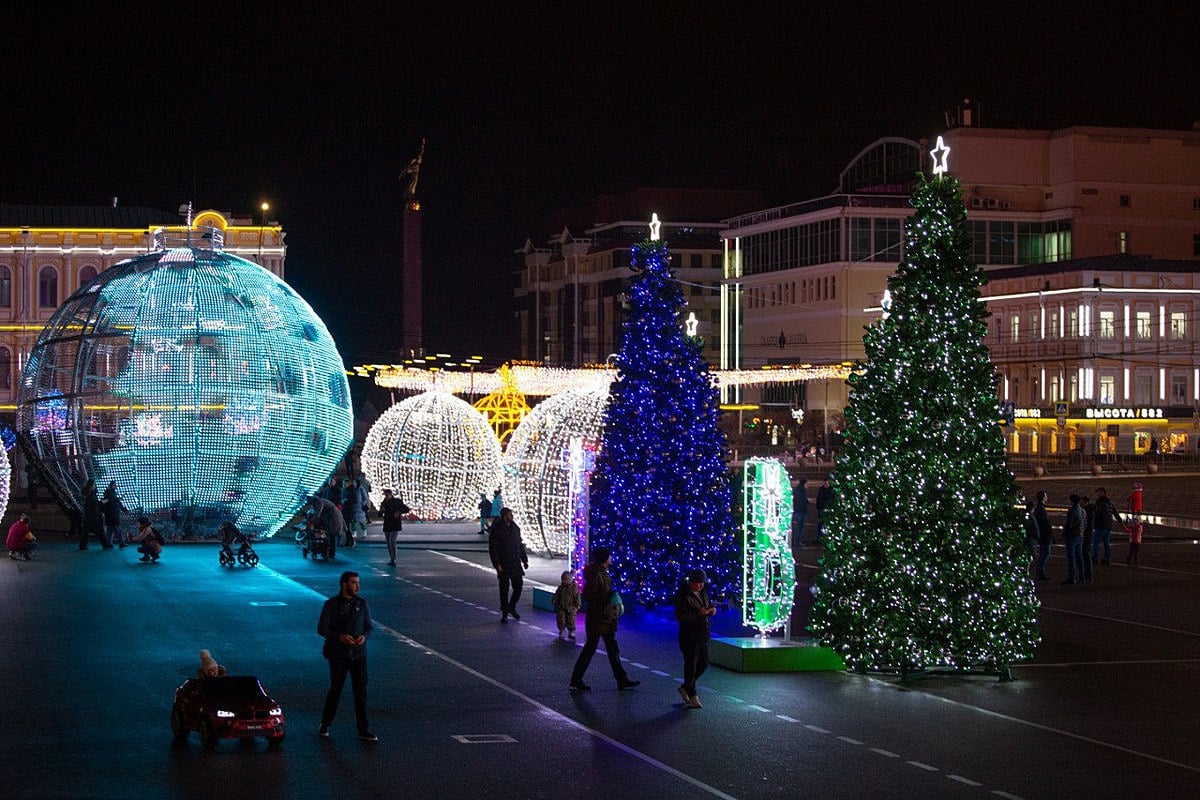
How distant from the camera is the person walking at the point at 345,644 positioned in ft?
47.6

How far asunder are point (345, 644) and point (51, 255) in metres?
89.0

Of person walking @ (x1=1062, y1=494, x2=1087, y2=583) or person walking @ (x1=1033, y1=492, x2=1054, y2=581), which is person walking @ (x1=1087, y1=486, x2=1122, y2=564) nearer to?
person walking @ (x1=1033, y1=492, x2=1054, y2=581)

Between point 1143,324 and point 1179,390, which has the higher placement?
point 1143,324

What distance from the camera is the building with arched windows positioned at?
322 feet

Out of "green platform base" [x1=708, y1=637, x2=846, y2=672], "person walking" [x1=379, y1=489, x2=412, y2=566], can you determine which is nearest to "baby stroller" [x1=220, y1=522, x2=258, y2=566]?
"person walking" [x1=379, y1=489, x2=412, y2=566]

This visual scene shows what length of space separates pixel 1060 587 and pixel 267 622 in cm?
1267

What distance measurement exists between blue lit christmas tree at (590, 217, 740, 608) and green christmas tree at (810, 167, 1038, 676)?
4.87 m


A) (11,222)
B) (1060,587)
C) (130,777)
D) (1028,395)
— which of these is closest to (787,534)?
(130,777)

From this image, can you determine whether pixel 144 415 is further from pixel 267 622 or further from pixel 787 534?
pixel 787 534

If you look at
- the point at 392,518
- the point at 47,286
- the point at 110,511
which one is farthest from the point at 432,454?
the point at 47,286

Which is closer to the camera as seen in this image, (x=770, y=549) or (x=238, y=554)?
(x=770, y=549)

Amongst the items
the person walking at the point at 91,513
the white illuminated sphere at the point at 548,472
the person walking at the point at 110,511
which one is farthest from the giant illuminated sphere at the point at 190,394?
the white illuminated sphere at the point at 548,472

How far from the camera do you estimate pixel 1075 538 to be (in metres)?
29.7

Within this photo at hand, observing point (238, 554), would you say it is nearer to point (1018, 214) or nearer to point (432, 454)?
point (432, 454)
